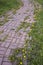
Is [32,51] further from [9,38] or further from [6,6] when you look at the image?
[6,6]

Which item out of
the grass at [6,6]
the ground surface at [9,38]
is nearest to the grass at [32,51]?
the ground surface at [9,38]

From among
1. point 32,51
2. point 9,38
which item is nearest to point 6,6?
point 9,38

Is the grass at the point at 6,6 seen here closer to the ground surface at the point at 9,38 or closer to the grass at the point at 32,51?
the ground surface at the point at 9,38

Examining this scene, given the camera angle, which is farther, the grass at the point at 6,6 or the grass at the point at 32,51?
the grass at the point at 6,6

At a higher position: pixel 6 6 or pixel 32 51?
pixel 6 6

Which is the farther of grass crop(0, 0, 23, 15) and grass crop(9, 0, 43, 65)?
grass crop(0, 0, 23, 15)

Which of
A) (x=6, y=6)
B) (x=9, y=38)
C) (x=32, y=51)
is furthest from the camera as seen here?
(x=6, y=6)

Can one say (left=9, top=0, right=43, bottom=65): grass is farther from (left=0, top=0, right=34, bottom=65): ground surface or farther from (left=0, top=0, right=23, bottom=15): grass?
(left=0, top=0, right=23, bottom=15): grass

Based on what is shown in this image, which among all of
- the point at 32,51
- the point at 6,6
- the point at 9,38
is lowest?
the point at 32,51

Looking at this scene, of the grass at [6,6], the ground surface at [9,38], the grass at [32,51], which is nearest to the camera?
the grass at [32,51]

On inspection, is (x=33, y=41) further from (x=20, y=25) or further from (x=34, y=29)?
(x=20, y=25)

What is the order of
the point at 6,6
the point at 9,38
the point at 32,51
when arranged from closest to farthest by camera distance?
1. the point at 32,51
2. the point at 9,38
3. the point at 6,6

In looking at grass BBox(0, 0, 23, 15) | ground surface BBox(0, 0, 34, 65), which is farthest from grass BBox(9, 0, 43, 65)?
grass BBox(0, 0, 23, 15)

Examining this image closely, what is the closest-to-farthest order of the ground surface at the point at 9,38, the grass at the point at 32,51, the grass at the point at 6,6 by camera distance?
the grass at the point at 32,51, the ground surface at the point at 9,38, the grass at the point at 6,6
